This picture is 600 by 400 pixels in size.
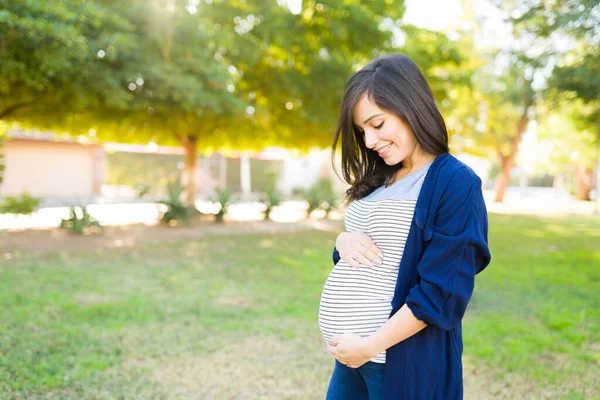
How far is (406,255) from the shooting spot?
144 centimetres

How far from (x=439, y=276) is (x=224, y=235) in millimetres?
11161

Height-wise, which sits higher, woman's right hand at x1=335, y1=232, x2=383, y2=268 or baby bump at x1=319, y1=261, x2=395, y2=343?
woman's right hand at x1=335, y1=232, x2=383, y2=268

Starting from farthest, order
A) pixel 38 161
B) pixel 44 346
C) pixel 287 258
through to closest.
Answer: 1. pixel 38 161
2. pixel 287 258
3. pixel 44 346

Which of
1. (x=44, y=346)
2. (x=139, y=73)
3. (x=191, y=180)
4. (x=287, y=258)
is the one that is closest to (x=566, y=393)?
(x=44, y=346)

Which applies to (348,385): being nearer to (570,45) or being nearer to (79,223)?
(570,45)

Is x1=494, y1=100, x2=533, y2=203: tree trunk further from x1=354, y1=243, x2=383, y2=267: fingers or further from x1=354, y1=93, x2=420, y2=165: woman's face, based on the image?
x1=354, y1=243, x2=383, y2=267: fingers

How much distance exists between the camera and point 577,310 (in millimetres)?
5766

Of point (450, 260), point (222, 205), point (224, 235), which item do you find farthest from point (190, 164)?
point (450, 260)

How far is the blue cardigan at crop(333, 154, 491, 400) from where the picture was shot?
52.6 inches

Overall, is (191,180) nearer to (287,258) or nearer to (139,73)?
(139,73)

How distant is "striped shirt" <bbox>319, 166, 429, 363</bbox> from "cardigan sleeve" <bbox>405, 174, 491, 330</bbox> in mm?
126

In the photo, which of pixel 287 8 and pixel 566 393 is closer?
pixel 566 393

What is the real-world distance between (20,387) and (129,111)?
1000cm

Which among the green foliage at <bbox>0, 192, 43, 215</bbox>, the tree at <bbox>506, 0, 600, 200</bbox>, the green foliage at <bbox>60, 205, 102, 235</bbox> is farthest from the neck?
the green foliage at <bbox>0, 192, 43, 215</bbox>
